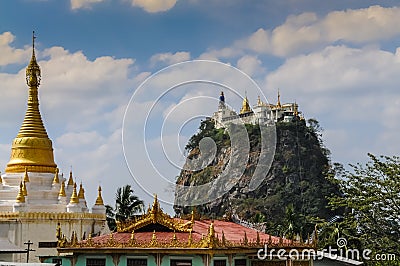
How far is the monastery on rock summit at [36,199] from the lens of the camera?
3256cm

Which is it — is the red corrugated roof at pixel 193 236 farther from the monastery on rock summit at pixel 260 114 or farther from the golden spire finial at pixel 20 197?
the monastery on rock summit at pixel 260 114

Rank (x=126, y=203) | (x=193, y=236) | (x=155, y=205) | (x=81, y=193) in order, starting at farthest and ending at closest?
1. (x=126, y=203)
2. (x=81, y=193)
3. (x=155, y=205)
4. (x=193, y=236)

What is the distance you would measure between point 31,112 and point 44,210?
6909 millimetres

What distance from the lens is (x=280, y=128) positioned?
10144cm

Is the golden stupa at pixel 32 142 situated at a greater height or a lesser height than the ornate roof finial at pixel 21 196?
greater

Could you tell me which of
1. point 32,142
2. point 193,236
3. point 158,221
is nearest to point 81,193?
point 32,142

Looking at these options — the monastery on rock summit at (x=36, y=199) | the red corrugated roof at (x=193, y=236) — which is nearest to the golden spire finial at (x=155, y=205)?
the red corrugated roof at (x=193, y=236)

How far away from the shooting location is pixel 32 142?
36938 millimetres

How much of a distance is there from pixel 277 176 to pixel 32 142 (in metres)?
63.0

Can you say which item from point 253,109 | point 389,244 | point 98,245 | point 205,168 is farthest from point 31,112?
point 253,109

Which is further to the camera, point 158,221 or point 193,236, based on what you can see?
point 158,221

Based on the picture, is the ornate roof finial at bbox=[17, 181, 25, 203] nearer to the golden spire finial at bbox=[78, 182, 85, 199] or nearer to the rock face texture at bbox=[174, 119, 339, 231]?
the golden spire finial at bbox=[78, 182, 85, 199]

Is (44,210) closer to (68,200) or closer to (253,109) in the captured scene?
(68,200)

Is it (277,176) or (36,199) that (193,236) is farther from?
(277,176)
